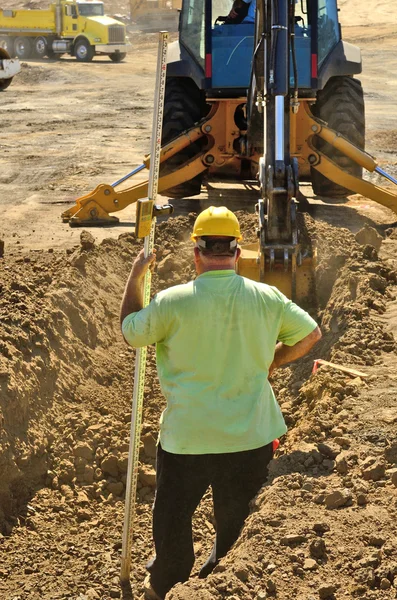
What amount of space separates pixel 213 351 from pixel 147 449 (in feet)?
8.60

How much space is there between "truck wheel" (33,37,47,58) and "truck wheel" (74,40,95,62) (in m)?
1.15

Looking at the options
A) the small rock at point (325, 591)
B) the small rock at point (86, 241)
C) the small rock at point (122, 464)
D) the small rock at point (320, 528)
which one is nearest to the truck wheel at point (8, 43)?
the small rock at point (86, 241)

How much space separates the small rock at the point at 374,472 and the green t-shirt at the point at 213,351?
98 centimetres

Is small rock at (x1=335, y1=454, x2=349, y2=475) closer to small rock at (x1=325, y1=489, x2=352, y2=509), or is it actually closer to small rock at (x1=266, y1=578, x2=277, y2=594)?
small rock at (x1=325, y1=489, x2=352, y2=509)

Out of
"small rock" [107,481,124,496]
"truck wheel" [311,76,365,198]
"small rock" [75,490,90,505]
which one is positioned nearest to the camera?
"small rock" [75,490,90,505]

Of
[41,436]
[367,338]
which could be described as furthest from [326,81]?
[41,436]

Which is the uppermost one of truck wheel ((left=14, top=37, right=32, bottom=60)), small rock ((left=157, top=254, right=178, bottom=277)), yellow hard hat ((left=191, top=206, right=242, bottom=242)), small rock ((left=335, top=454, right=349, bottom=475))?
yellow hard hat ((left=191, top=206, right=242, bottom=242))

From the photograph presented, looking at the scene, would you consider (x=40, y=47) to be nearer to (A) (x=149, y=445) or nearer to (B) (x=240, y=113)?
(B) (x=240, y=113)

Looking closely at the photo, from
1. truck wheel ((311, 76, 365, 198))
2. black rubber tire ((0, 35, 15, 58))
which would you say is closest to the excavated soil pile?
truck wheel ((311, 76, 365, 198))

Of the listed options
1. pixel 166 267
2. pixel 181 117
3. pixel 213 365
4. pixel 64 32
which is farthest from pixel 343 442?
pixel 64 32

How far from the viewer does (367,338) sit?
7598 millimetres

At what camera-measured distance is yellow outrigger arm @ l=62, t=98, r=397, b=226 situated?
1128cm

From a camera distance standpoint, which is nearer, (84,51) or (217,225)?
(217,225)

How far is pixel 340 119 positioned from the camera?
12289 mm
